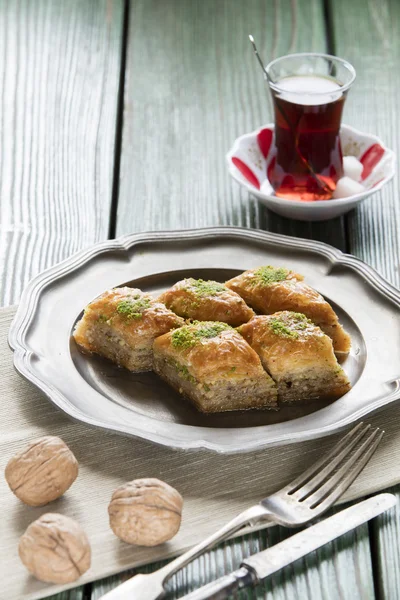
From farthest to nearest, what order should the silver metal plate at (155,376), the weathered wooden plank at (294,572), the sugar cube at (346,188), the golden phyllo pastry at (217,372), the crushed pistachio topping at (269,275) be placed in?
the sugar cube at (346,188) < the crushed pistachio topping at (269,275) < the golden phyllo pastry at (217,372) < the silver metal plate at (155,376) < the weathered wooden plank at (294,572)

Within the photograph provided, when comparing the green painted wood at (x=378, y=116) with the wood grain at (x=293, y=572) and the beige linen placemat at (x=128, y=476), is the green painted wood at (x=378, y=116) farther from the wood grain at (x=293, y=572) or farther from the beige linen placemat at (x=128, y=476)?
the beige linen placemat at (x=128, y=476)

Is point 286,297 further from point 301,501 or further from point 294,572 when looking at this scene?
point 294,572

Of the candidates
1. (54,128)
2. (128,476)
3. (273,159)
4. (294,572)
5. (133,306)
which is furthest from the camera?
Answer: (54,128)

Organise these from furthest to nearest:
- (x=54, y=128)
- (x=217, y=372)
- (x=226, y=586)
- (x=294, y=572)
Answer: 1. (x=54, y=128)
2. (x=217, y=372)
3. (x=294, y=572)
4. (x=226, y=586)

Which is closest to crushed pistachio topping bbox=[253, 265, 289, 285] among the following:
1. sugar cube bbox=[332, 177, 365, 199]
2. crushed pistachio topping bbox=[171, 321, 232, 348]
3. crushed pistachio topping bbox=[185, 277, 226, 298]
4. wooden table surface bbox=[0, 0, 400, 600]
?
crushed pistachio topping bbox=[185, 277, 226, 298]

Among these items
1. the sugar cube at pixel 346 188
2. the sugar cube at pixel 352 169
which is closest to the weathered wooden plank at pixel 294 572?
the sugar cube at pixel 346 188

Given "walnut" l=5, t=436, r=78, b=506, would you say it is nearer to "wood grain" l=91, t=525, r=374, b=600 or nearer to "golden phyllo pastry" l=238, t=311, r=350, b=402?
"wood grain" l=91, t=525, r=374, b=600

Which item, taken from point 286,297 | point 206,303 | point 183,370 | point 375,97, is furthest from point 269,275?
point 375,97
